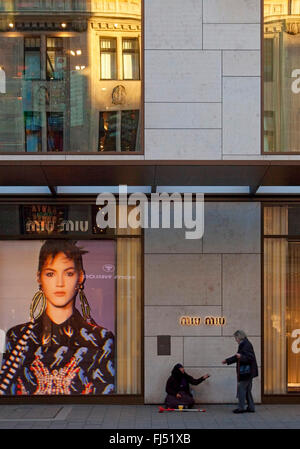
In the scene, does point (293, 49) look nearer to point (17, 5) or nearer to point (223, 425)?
point (17, 5)

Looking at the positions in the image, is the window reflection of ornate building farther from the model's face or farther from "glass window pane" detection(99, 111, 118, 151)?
the model's face

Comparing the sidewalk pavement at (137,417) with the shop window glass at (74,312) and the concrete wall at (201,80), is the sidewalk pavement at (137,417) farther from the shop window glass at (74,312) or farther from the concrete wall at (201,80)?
the concrete wall at (201,80)

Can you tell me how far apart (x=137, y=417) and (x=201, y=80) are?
6615 mm

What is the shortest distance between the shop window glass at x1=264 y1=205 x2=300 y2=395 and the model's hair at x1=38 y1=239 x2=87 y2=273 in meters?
3.89

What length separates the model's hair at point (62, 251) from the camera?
11.8 metres

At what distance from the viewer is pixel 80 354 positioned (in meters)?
11.6

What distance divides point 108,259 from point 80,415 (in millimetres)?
3126

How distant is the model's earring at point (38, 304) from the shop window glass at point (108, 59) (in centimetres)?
462

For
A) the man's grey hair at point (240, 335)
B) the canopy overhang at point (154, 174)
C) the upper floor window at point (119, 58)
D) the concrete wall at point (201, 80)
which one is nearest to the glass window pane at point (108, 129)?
the concrete wall at point (201, 80)

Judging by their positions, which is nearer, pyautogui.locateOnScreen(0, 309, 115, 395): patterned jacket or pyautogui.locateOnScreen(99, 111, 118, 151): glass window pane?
pyautogui.locateOnScreen(99, 111, 118, 151): glass window pane

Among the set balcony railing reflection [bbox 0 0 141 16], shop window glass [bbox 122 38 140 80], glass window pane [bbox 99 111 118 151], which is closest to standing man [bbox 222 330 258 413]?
glass window pane [bbox 99 111 118 151]

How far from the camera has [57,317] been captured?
1167 cm

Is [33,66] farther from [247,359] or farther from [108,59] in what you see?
A: [247,359]

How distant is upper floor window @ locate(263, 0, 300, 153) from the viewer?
1150 cm
